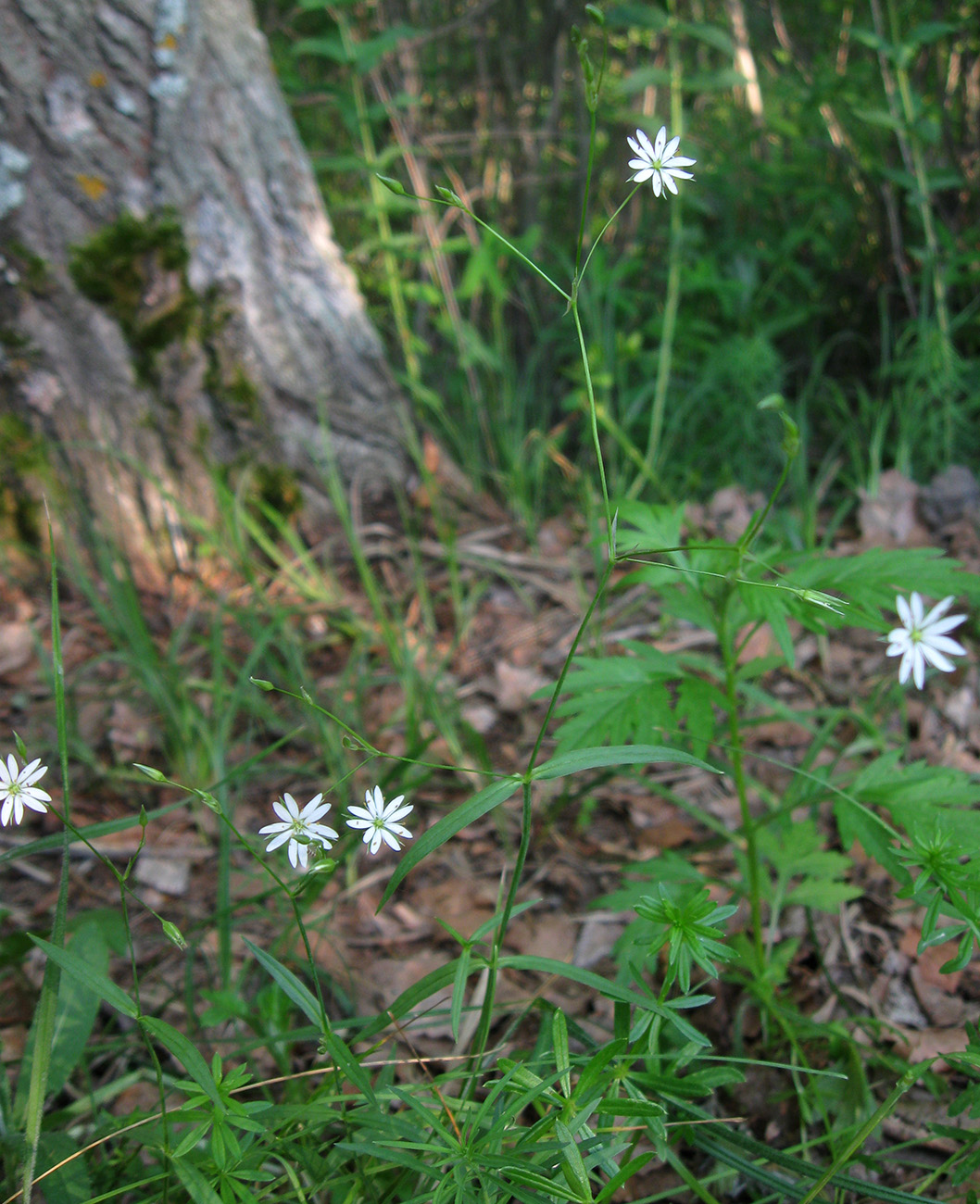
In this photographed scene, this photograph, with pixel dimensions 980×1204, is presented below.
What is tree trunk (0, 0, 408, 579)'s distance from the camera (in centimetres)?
208

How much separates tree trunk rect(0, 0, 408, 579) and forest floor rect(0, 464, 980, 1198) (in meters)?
0.35

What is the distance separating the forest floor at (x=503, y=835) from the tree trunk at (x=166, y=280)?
13.9 inches

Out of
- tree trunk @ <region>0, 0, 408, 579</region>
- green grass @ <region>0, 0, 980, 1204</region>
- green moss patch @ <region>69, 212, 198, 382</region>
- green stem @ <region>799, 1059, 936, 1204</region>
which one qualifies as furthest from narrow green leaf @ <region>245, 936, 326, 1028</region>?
green moss patch @ <region>69, 212, 198, 382</region>

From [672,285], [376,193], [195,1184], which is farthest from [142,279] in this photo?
[195,1184]

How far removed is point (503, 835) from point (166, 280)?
1714 millimetres

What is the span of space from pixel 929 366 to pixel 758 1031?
79.0 inches

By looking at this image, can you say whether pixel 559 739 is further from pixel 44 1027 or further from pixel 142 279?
pixel 142 279

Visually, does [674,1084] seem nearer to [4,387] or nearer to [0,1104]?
[0,1104]

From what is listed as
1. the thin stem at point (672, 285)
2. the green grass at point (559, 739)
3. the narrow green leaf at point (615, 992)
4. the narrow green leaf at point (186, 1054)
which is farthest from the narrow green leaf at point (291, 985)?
the thin stem at point (672, 285)

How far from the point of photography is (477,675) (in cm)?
214

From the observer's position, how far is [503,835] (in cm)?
168

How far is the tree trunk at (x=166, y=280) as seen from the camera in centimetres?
208

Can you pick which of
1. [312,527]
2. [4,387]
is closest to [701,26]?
[312,527]

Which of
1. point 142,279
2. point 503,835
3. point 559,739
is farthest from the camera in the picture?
point 142,279
